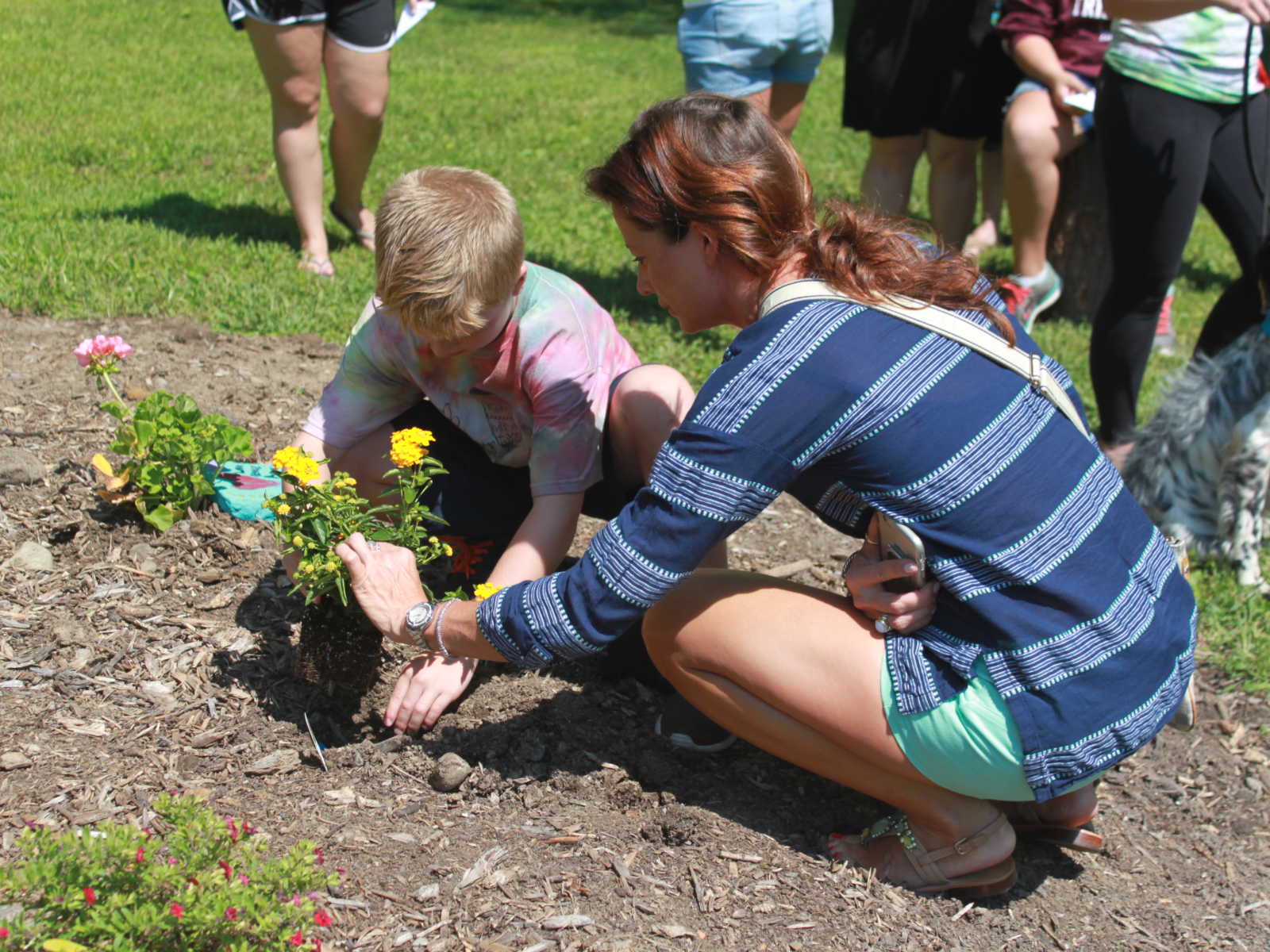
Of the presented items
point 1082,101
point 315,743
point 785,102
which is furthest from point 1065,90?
point 315,743

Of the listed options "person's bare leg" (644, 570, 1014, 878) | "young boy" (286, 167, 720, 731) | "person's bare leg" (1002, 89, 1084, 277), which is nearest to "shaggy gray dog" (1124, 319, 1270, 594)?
"person's bare leg" (1002, 89, 1084, 277)

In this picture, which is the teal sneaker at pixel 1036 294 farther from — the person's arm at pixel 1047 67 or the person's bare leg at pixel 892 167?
the person's arm at pixel 1047 67

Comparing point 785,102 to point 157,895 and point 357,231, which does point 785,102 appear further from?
point 157,895

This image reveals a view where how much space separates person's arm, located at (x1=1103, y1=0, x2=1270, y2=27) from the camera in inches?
146

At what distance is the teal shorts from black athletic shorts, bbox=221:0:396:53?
411cm

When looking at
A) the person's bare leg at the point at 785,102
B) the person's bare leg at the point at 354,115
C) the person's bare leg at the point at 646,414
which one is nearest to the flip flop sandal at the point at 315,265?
the person's bare leg at the point at 354,115

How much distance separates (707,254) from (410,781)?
4.27ft

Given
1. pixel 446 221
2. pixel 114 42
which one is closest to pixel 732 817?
pixel 446 221

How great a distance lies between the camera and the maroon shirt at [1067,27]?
18.7ft

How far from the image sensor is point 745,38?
5.25 m

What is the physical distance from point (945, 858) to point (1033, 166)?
4188 millimetres

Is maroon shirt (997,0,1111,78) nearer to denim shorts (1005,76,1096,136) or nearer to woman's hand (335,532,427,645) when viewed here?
denim shorts (1005,76,1096,136)

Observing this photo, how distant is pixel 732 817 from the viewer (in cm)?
270

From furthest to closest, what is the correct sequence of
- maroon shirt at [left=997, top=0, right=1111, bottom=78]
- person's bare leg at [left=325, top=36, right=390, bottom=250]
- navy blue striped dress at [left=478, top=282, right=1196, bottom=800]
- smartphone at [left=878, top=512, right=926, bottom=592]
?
maroon shirt at [left=997, top=0, right=1111, bottom=78] < person's bare leg at [left=325, top=36, right=390, bottom=250] < smartphone at [left=878, top=512, right=926, bottom=592] < navy blue striped dress at [left=478, top=282, right=1196, bottom=800]
